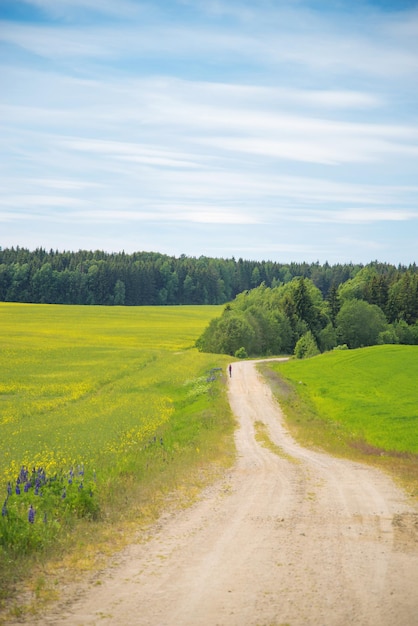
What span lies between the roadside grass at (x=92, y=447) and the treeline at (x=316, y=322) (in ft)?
50.2

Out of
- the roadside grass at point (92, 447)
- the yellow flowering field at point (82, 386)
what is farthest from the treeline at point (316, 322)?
the roadside grass at point (92, 447)

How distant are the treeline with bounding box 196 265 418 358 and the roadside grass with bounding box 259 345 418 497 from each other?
71.6 feet

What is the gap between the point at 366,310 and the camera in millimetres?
116375

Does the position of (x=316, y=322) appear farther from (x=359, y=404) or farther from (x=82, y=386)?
(x=359, y=404)

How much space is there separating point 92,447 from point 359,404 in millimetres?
22056

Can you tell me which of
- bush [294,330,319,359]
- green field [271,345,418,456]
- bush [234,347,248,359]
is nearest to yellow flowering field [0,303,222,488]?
bush [234,347,248,359]

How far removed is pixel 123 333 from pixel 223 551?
10918cm

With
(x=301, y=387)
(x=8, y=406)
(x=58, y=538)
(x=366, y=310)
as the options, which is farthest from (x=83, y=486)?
(x=366, y=310)

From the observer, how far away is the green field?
33.4m

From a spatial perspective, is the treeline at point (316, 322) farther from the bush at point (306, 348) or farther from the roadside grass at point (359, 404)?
the roadside grass at point (359, 404)

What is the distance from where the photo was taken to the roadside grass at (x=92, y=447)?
12.9m

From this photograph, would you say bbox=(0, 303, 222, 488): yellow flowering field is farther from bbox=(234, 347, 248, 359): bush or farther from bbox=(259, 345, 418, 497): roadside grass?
bbox=(234, 347, 248, 359): bush

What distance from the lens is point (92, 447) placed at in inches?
Result: 1190

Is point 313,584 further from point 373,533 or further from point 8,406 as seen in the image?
point 8,406
